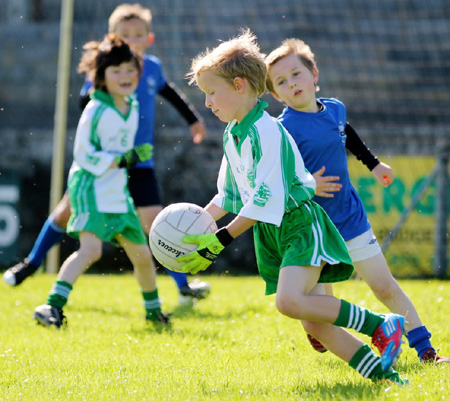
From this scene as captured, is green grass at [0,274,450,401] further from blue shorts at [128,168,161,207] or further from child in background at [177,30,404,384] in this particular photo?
blue shorts at [128,168,161,207]

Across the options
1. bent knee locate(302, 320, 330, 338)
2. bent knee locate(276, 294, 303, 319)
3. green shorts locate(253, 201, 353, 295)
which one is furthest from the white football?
bent knee locate(302, 320, 330, 338)

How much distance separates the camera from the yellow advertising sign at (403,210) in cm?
869

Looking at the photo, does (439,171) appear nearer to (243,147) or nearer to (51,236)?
(51,236)

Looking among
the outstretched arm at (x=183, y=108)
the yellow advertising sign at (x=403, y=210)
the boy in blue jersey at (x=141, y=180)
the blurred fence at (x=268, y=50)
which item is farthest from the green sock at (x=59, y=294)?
the yellow advertising sign at (x=403, y=210)

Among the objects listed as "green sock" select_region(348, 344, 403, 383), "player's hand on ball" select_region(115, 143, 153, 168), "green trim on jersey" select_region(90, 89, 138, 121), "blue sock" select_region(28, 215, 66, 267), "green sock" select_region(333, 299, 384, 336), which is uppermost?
"green trim on jersey" select_region(90, 89, 138, 121)

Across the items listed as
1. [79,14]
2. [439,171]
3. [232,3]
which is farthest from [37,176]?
[439,171]

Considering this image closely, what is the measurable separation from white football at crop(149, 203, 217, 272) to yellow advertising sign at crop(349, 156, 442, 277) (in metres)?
5.43

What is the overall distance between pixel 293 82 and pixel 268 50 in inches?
226

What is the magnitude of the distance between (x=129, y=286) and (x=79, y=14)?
392 centimetres

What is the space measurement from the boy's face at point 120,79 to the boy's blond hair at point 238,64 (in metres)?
1.86

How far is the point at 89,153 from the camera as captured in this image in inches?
201

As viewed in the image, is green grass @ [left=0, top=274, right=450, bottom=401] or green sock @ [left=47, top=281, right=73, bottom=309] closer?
green grass @ [left=0, top=274, right=450, bottom=401]

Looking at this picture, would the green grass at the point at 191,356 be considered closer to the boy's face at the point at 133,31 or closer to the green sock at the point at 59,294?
the green sock at the point at 59,294

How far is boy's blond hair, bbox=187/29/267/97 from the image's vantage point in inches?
134
